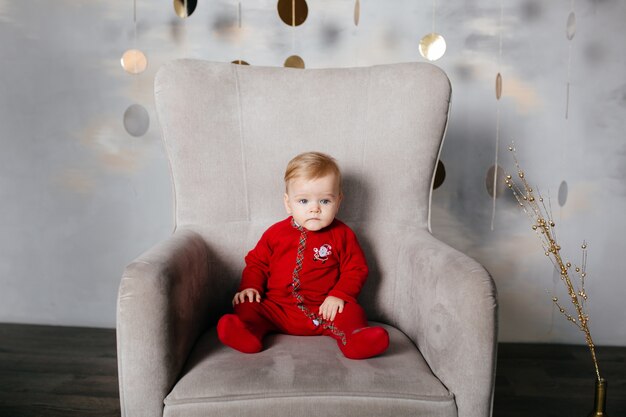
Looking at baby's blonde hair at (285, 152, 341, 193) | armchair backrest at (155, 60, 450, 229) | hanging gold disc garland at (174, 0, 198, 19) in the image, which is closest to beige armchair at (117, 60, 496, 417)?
armchair backrest at (155, 60, 450, 229)

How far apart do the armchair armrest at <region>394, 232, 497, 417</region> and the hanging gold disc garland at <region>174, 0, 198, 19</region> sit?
1.52m

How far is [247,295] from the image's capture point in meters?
1.54

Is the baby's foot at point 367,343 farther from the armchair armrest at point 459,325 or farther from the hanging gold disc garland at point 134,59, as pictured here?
the hanging gold disc garland at point 134,59

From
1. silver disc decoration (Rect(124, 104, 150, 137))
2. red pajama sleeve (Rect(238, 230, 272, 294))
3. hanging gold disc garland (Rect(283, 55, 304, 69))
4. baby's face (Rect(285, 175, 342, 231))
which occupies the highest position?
hanging gold disc garland (Rect(283, 55, 304, 69))

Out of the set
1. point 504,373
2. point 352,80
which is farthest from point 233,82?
point 504,373

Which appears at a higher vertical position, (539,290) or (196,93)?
(196,93)

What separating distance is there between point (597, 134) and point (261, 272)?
159cm

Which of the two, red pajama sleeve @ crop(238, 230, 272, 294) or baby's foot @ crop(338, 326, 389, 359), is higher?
red pajama sleeve @ crop(238, 230, 272, 294)

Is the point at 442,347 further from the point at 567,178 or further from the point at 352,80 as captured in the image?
the point at 567,178

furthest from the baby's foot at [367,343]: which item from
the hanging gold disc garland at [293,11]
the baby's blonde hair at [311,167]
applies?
the hanging gold disc garland at [293,11]

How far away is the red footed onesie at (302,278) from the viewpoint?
1.48m

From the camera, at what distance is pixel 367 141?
1684 millimetres

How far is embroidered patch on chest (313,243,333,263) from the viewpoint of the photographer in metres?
1.59

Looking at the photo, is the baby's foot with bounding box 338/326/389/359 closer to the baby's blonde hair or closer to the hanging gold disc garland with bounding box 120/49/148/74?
the baby's blonde hair
